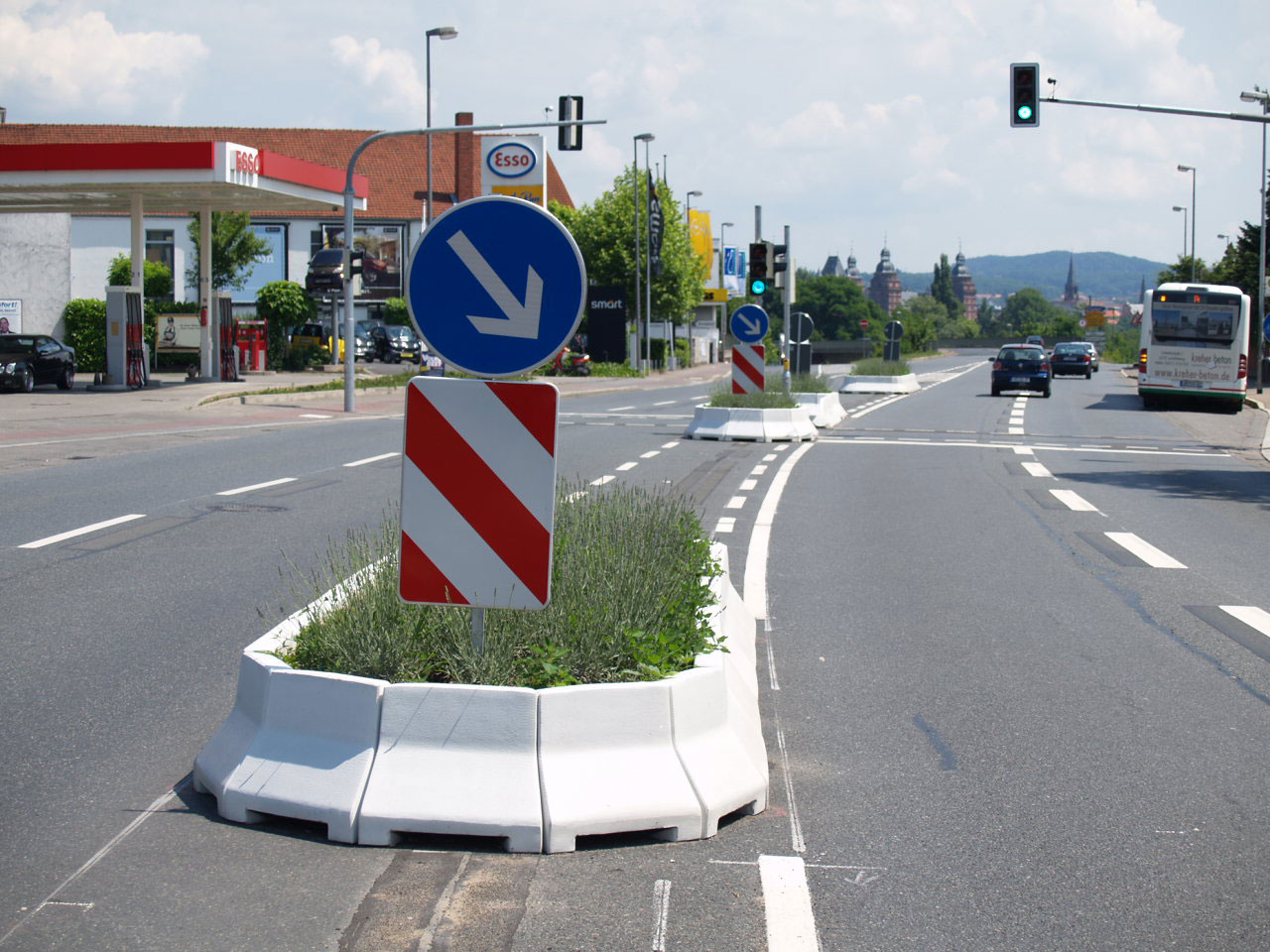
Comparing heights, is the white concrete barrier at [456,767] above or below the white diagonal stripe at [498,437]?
below

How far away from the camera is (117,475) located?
16.2m

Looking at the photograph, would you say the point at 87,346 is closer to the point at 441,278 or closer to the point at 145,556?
the point at 145,556

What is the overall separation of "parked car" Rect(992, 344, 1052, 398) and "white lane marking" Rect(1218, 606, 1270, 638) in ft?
117

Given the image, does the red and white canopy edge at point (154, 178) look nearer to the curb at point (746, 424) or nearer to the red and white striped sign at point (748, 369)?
the red and white striped sign at point (748, 369)

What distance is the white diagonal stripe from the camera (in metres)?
5.01

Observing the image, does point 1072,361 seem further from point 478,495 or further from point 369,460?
point 478,495

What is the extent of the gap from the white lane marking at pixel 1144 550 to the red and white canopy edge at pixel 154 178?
26.2 meters

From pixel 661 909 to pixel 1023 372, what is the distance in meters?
41.7

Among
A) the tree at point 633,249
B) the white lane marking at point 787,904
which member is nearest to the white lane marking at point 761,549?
the white lane marking at point 787,904

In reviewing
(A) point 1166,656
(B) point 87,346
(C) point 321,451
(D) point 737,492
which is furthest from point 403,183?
(A) point 1166,656

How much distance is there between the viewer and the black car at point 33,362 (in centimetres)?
3381

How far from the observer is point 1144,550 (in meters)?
A: 11.7

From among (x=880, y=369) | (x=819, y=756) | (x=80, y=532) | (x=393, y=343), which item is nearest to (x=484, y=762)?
(x=819, y=756)

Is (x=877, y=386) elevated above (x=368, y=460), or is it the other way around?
(x=877, y=386)
